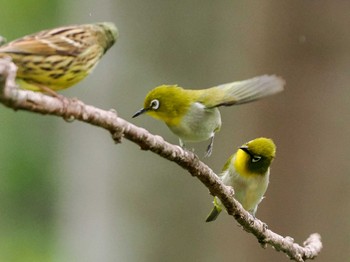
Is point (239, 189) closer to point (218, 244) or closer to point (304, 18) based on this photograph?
point (304, 18)

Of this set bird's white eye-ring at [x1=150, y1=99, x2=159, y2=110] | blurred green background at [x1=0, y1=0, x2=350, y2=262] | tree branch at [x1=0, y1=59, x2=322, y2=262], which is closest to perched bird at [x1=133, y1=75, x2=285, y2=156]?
bird's white eye-ring at [x1=150, y1=99, x2=159, y2=110]

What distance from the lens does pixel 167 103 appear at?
1.29 meters

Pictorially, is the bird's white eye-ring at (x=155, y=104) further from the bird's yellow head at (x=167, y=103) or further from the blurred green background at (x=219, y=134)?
the blurred green background at (x=219, y=134)

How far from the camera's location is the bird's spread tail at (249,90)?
1110mm

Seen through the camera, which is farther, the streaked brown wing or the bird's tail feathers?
the bird's tail feathers

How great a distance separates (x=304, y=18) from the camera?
102 inches

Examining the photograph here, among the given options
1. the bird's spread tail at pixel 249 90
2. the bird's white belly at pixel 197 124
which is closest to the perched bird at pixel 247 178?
the bird's white belly at pixel 197 124

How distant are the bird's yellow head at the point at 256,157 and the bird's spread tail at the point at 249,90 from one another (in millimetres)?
225

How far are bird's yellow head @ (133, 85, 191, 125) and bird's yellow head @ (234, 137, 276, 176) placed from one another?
20 centimetres

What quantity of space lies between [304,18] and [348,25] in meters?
0.13

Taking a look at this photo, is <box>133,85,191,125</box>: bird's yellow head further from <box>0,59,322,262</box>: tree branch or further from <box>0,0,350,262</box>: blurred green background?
<box>0,0,350,262</box>: blurred green background

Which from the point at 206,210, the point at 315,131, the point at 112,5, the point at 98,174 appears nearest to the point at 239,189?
the point at 112,5

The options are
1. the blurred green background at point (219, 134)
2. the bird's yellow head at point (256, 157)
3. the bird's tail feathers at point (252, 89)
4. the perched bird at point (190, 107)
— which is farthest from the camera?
the blurred green background at point (219, 134)

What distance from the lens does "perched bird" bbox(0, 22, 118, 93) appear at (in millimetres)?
921
